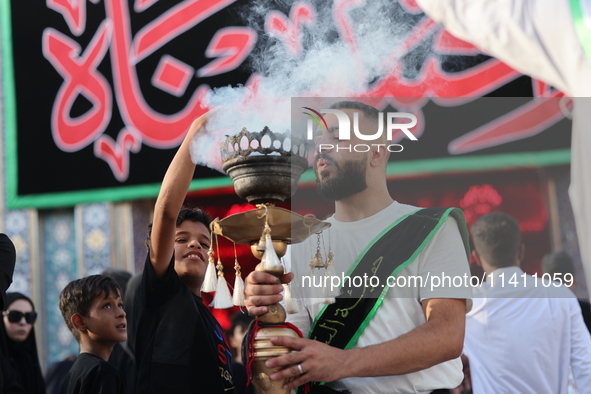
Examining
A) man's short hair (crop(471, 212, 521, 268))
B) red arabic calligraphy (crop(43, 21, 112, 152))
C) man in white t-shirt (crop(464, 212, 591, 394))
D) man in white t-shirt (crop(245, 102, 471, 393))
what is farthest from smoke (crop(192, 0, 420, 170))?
red arabic calligraphy (crop(43, 21, 112, 152))

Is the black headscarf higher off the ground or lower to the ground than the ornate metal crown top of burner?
lower

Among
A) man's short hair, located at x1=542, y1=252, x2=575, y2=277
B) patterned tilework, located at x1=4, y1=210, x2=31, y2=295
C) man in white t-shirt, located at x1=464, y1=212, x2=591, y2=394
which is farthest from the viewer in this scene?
patterned tilework, located at x1=4, y1=210, x2=31, y2=295

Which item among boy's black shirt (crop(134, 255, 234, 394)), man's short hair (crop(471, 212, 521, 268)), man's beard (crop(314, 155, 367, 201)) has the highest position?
man's beard (crop(314, 155, 367, 201))

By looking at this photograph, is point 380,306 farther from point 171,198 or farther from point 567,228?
point 567,228

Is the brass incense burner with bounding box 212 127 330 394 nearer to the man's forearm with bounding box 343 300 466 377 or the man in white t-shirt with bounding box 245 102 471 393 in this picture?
the man in white t-shirt with bounding box 245 102 471 393

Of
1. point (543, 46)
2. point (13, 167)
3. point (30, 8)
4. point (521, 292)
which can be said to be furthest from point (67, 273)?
point (543, 46)

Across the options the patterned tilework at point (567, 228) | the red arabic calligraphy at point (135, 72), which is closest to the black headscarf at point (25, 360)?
the red arabic calligraphy at point (135, 72)

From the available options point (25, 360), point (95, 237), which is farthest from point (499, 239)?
point (95, 237)

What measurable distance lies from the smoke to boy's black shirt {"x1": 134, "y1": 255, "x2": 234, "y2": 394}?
0.48m

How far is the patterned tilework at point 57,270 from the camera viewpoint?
5.88 metres

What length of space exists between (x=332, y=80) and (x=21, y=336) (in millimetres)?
2619

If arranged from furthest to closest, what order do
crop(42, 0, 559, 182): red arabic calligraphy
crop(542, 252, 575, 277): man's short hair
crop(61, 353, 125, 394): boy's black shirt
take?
1. crop(42, 0, 559, 182): red arabic calligraphy
2. crop(542, 252, 575, 277): man's short hair
3. crop(61, 353, 125, 394): boy's black shirt

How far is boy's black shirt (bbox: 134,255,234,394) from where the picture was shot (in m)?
2.54

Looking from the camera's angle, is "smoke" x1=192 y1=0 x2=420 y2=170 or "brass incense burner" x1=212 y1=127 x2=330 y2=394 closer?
"brass incense burner" x1=212 y1=127 x2=330 y2=394
